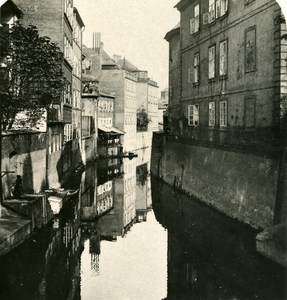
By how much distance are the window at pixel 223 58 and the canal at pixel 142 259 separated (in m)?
6.67

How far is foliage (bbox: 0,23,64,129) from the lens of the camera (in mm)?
17672

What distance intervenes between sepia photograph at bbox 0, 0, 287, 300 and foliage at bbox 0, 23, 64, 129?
0.06m

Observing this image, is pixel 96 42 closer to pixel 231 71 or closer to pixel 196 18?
pixel 196 18

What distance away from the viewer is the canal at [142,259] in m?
11.9

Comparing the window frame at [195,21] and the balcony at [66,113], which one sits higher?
the window frame at [195,21]

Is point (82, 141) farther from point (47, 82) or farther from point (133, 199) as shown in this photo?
point (47, 82)

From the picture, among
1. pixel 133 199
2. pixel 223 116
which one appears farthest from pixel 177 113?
pixel 223 116

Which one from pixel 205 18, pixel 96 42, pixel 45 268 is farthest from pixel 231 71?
pixel 96 42

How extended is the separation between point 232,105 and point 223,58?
2.63m

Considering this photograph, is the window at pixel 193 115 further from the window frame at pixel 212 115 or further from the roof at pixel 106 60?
the roof at pixel 106 60

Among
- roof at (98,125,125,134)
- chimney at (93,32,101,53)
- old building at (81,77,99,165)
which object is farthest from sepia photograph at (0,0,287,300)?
chimney at (93,32,101,53)

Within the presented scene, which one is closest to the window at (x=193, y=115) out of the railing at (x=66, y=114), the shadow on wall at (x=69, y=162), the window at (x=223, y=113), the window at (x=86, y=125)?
the window at (x=223, y=113)

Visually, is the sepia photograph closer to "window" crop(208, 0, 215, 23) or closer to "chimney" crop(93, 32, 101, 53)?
"window" crop(208, 0, 215, 23)

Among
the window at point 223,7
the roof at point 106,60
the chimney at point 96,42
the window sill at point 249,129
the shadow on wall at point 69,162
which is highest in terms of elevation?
the chimney at point 96,42
